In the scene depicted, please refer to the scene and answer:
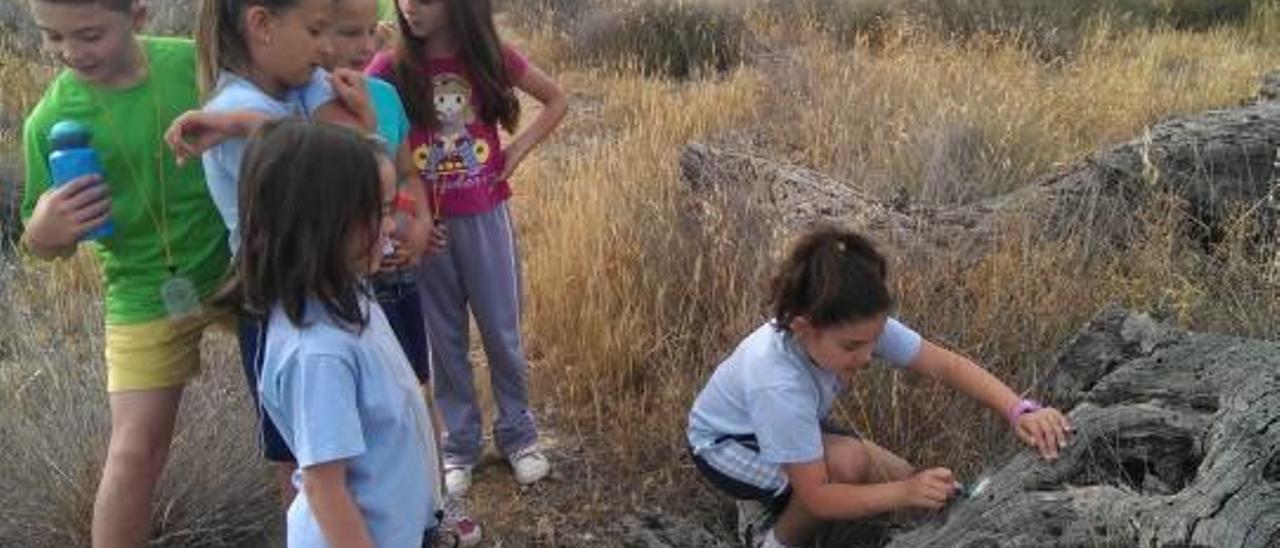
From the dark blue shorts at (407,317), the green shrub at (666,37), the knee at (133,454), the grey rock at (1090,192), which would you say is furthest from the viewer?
the green shrub at (666,37)

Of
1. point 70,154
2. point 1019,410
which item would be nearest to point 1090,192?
point 1019,410

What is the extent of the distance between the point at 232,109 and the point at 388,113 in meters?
0.42

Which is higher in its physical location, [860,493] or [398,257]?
[398,257]

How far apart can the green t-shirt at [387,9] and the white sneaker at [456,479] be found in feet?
3.98

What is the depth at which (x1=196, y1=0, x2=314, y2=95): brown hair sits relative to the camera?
2633 mm

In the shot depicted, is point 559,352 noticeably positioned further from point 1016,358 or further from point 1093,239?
point 1093,239

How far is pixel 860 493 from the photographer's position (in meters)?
2.98

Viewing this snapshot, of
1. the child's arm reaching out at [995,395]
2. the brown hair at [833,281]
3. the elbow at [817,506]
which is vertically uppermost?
the brown hair at [833,281]

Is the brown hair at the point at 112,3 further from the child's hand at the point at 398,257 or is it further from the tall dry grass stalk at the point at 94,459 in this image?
the tall dry grass stalk at the point at 94,459

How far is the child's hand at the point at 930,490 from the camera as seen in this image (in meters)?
2.88

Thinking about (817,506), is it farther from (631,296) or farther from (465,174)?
(631,296)

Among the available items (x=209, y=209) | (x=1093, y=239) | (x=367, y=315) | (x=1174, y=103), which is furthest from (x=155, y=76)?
(x=1174, y=103)

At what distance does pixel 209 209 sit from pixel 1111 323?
2035 millimetres

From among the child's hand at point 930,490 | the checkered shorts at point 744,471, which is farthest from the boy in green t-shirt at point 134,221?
the child's hand at point 930,490
